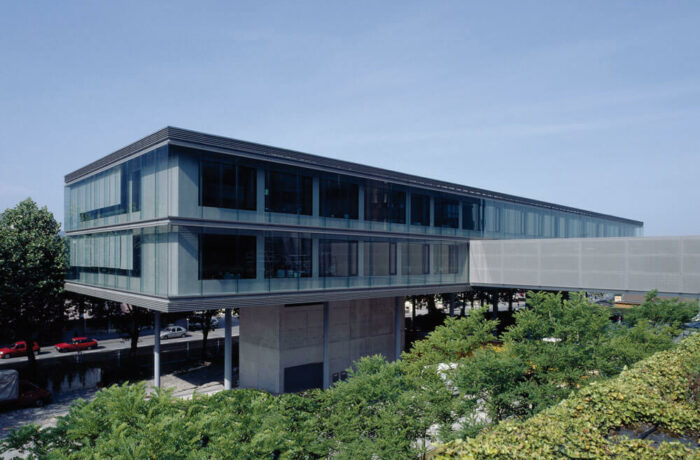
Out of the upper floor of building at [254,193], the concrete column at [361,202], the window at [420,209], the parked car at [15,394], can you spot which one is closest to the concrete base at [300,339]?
the upper floor of building at [254,193]

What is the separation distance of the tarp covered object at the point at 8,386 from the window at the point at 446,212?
27749mm

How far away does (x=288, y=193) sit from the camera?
24.8 meters

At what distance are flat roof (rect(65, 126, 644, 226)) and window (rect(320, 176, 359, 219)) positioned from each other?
75 centimetres

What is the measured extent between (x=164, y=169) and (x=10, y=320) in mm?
18284

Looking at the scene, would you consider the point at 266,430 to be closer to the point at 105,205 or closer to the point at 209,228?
the point at 209,228

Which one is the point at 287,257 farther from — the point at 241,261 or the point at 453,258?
the point at 453,258

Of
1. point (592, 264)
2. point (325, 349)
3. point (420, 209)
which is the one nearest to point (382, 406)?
point (325, 349)

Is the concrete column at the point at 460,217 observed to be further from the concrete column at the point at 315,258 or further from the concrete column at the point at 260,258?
the concrete column at the point at 260,258

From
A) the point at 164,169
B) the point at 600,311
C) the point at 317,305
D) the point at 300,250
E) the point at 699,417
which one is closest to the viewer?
the point at 699,417

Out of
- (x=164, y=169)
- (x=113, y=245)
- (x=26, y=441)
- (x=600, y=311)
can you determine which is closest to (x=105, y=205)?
(x=113, y=245)

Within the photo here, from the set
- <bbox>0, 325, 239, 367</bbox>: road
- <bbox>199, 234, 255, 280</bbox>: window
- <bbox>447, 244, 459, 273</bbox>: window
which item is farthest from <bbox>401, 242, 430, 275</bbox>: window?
<bbox>0, 325, 239, 367</bbox>: road

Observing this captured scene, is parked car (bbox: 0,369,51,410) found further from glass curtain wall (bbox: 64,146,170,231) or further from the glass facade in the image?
glass curtain wall (bbox: 64,146,170,231)

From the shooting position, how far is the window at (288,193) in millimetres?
24062

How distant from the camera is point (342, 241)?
90.2 ft
